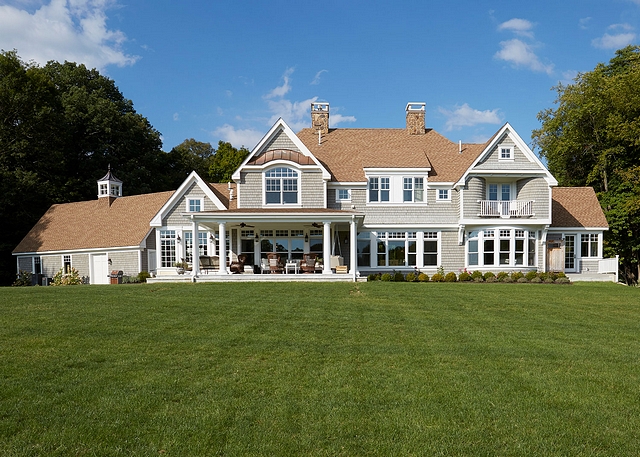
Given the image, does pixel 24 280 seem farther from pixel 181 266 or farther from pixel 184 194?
pixel 181 266

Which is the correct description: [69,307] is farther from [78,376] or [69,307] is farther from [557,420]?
[557,420]

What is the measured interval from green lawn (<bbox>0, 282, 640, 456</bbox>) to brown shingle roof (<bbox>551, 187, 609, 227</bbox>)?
16.8 metres

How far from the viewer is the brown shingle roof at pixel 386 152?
26625 millimetres

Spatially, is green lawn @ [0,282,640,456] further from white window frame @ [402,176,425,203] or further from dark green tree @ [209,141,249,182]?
dark green tree @ [209,141,249,182]

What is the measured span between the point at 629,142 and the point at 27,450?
36577mm

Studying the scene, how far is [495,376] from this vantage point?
23.3 feet

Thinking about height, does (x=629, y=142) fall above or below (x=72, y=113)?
below

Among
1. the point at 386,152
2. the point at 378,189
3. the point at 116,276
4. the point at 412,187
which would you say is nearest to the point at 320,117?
the point at 386,152

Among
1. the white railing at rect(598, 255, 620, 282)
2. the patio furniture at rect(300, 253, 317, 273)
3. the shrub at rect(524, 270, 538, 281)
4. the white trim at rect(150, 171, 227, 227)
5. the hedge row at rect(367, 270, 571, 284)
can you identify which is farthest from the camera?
the white trim at rect(150, 171, 227, 227)

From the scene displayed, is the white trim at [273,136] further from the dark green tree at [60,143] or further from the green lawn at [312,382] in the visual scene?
the dark green tree at [60,143]

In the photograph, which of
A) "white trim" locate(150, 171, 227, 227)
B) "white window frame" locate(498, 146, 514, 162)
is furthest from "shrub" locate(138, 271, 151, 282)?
"white window frame" locate(498, 146, 514, 162)

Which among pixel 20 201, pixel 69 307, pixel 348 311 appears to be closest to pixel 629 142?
pixel 348 311

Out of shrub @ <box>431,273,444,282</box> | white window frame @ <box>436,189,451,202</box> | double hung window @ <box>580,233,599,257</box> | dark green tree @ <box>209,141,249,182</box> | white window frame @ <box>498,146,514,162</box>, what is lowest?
shrub @ <box>431,273,444,282</box>

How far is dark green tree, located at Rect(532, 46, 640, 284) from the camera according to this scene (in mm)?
30550
